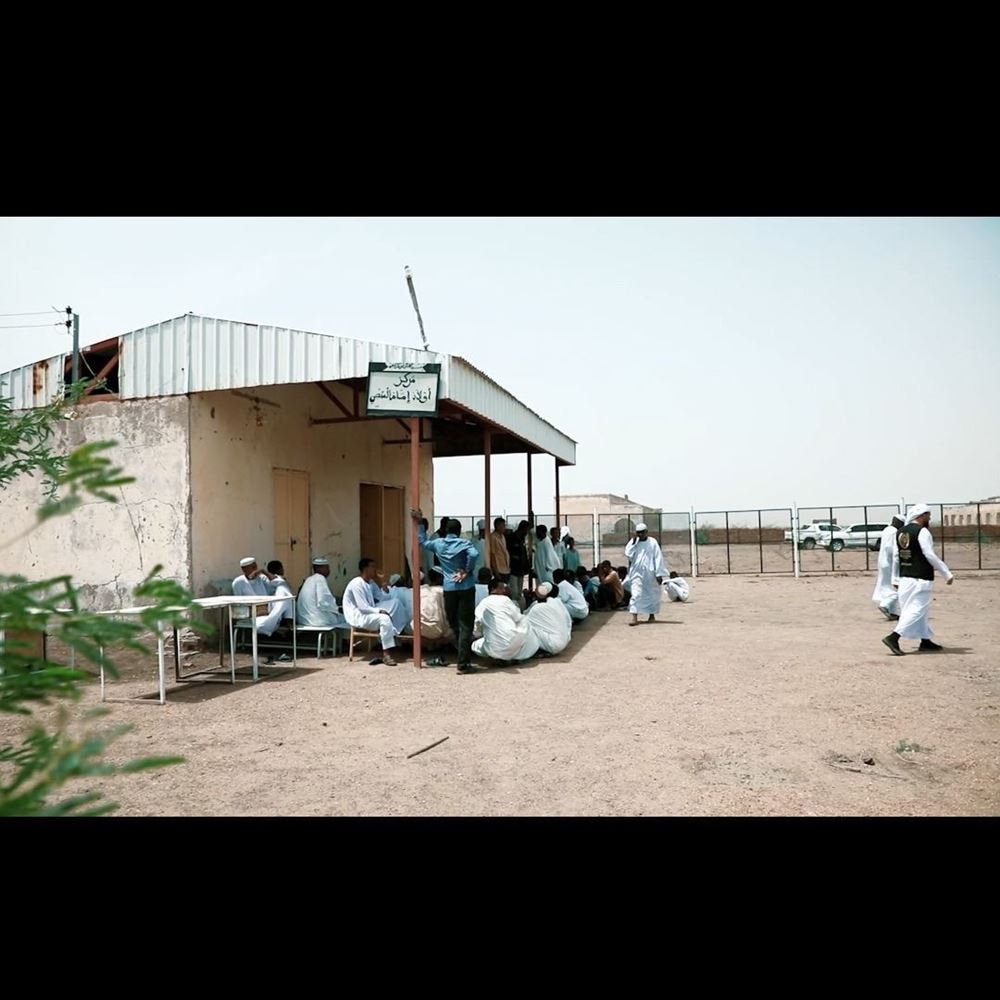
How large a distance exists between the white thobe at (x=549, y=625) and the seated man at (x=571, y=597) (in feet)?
7.39

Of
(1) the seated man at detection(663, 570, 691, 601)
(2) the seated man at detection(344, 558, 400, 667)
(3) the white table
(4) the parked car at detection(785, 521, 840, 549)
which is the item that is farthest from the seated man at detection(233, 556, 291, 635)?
(4) the parked car at detection(785, 521, 840, 549)

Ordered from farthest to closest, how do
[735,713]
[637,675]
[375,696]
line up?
[637,675], [375,696], [735,713]

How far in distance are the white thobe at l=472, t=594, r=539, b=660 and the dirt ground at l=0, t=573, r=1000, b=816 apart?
26 centimetres

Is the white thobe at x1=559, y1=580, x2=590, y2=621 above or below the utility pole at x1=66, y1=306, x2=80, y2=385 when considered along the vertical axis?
below

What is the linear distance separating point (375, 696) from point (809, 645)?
554 cm

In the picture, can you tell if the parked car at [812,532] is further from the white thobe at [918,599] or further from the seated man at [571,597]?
the white thobe at [918,599]

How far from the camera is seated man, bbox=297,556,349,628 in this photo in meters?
9.48

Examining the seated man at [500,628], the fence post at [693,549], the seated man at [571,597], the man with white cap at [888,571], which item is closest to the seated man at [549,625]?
the seated man at [500,628]

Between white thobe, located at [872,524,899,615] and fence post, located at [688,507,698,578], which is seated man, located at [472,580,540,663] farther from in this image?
fence post, located at [688,507,698,578]

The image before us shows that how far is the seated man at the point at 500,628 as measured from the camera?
8516 millimetres

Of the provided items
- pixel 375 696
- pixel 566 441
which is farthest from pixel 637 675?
pixel 566 441
